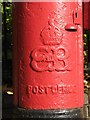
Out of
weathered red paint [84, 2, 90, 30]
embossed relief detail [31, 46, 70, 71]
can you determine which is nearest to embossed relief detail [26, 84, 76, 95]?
embossed relief detail [31, 46, 70, 71]

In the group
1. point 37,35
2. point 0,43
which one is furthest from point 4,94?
point 37,35

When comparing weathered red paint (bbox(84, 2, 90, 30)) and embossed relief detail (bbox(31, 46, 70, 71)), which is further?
weathered red paint (bbox(84, 2, 90, 30))

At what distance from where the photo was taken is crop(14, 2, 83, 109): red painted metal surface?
2.30 metres

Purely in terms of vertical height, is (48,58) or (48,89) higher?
(48,58)

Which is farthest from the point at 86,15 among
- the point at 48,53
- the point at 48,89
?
the point at 48,89

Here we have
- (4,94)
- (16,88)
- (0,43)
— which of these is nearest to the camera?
(16,88)

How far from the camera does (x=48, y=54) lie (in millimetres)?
2314

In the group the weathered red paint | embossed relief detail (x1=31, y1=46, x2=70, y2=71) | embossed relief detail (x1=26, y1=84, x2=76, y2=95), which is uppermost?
the weathered red paint

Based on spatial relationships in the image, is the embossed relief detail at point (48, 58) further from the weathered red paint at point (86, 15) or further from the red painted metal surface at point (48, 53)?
the weathered red paint at point (86, 15)

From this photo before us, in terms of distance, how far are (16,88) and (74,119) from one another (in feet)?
1.52

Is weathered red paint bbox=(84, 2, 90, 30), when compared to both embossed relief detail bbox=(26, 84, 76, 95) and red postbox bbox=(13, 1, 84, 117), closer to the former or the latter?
red postbox bbox=(13, 1, 84, 117)

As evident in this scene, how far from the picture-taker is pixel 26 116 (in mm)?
2383

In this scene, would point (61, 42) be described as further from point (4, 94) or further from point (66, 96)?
point (4, 94)

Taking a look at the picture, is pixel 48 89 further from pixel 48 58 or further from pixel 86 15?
pixel 86 15
